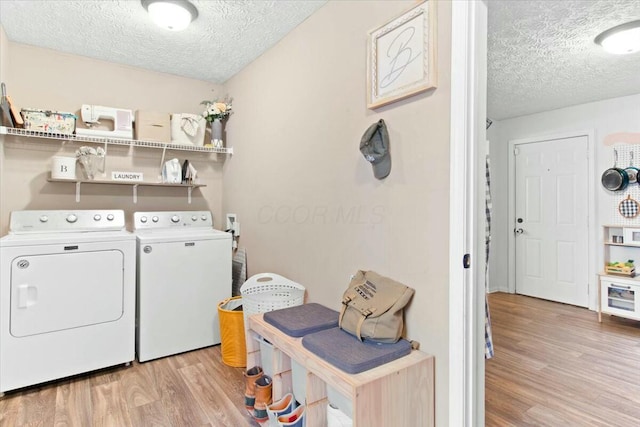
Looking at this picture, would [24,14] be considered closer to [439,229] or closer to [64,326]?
[64,326]

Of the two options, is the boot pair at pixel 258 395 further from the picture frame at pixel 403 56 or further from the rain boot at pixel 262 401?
the picture frame at pixel 403 56

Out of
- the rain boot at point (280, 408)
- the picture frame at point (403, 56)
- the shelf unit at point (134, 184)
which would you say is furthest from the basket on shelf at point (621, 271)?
the shelf unit at point (134, 184)

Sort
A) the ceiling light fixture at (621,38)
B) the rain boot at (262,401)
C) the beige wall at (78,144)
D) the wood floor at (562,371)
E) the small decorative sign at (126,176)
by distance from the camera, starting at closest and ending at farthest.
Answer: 1. the rain boot at (262,401)
2. the wood floor at (562,371)
3. the ceiling light fixture at (621,38)
4. the beige wall at (78,144)
5. the small decorative sign at (126,176)

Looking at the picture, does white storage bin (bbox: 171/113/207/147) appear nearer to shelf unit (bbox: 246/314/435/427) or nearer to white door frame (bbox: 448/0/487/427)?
shelf unit (bbox: 246/314/435/427)

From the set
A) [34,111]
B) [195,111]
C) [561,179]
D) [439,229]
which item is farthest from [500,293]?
[34,111]

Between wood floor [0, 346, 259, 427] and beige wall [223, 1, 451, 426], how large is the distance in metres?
0.79

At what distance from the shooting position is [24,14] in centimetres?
220

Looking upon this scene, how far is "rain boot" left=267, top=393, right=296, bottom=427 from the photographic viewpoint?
1.65 m

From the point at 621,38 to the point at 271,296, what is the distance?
2897 mm

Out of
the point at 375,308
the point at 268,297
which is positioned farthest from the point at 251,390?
the point at 375,308

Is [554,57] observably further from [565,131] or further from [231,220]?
[231,220]

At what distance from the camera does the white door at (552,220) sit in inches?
159

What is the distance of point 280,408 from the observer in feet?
5.56

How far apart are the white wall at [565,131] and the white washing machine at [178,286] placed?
148 inches
